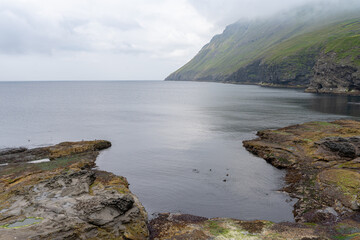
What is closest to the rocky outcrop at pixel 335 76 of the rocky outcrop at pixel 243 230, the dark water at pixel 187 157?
the dark water at pixel 187 157

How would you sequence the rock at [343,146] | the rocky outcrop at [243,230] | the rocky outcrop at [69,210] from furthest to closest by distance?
the rock at [343,146] → the rocky outcrop at [243,230] → the rocky outcrop at [69,210]

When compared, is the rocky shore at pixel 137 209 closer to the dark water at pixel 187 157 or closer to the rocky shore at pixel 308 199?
the rocky shore at pixel 308 199

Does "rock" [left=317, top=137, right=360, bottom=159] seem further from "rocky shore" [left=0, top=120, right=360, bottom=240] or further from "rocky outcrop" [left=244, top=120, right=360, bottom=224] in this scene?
"rocky shore" [left=0, top=120, right=360, bottom=240]

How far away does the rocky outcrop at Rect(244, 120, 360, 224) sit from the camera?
27.0 metres

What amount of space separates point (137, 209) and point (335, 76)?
186 m

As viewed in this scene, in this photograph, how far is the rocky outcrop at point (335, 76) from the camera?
15700 cm

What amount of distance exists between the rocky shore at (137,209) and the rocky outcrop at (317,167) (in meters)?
0.10

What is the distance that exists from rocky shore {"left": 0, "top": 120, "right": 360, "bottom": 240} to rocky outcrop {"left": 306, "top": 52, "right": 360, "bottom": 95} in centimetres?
14460

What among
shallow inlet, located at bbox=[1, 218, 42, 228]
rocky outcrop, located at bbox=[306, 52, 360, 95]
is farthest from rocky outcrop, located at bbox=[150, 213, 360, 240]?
rocky outcrop, located at bbox=[306, 52, 360, 95]

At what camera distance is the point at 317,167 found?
3841 centimetres

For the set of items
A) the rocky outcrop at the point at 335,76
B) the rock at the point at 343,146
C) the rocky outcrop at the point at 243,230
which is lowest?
the rocky outcrop at the point at 243,230

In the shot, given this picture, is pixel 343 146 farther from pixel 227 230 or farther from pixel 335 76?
pixel 335 76

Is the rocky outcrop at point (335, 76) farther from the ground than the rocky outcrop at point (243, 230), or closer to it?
farther from the ground

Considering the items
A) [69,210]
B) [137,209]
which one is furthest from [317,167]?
[69,210]
